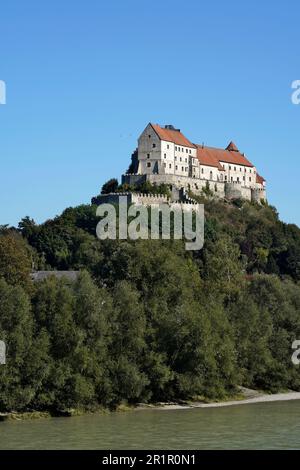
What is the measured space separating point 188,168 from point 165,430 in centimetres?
7954

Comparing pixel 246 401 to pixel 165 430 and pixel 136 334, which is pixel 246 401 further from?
pixel 165 430

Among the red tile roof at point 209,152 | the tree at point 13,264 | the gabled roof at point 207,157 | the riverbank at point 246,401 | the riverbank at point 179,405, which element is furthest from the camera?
the gabled roof at point 207,157

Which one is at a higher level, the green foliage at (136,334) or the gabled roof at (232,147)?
the gabled roof at (232,147)

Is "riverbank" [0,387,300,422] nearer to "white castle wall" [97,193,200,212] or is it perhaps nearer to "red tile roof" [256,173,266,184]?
"white castle wall" [97,193,200,212]

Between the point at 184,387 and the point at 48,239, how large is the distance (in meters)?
51.6

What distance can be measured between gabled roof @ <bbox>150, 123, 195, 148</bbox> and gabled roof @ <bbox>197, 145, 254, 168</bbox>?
2.48 meters

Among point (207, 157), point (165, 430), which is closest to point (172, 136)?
point (207, 157)

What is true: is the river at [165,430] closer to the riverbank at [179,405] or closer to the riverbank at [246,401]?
the riverbank at [179,405]

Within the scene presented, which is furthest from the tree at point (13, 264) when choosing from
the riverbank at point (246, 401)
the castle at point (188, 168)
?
the castle at point (188, 168)

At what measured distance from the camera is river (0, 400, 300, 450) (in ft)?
109

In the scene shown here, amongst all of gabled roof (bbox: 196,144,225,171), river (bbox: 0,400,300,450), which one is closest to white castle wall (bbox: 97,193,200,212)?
gabled roof (bbox: 196,144,225,171)

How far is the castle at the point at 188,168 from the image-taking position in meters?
110

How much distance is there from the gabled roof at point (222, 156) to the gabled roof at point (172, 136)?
248cm
